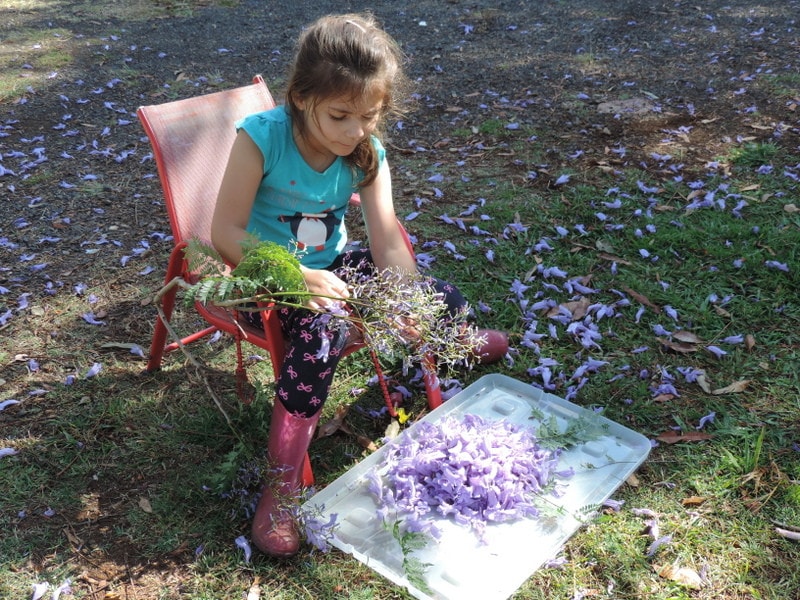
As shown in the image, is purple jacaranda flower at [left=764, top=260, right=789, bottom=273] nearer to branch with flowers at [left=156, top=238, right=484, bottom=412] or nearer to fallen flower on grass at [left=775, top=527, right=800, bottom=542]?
fallen flower on grass at [left=775, top=527, right=800, bottom=542]

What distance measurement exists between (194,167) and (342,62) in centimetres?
83

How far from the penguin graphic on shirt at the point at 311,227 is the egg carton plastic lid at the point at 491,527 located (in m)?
0.71

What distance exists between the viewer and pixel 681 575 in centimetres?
195

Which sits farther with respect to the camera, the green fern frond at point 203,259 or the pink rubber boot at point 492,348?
the pink rubber boot at point 492,348

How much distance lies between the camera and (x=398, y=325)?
6.21ft

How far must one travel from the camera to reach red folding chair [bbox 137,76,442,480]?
2451 millimetres

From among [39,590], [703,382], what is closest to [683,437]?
[703,382]

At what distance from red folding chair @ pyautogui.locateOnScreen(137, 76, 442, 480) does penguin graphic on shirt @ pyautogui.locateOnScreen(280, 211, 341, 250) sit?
347 millimetres

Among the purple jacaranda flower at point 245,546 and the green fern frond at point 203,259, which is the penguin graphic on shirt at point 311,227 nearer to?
the green fern frond at point 203,259

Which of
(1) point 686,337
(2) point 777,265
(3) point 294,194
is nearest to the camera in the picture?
(3) point 294,194

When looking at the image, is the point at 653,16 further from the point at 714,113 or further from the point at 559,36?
the point at 714,113

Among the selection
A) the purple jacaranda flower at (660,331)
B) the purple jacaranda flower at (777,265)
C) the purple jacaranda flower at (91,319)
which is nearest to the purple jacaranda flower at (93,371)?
the purple jacaranda flower at (91,319)

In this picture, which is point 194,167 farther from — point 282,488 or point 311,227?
point 282,488

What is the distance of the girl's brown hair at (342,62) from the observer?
6.64 feet
